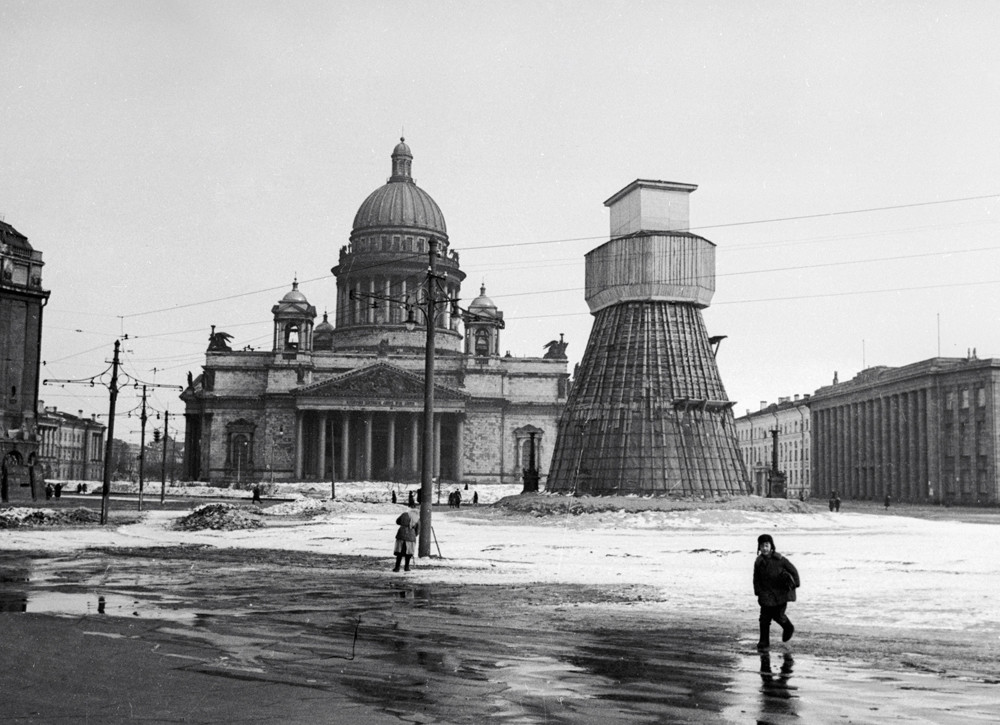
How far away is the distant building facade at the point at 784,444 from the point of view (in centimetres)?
12781

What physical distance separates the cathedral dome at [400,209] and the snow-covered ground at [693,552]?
69.4 meters

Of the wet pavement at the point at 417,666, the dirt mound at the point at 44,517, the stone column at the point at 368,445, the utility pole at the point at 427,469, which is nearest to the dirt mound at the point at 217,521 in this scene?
the dirt mound at the point at 44,517

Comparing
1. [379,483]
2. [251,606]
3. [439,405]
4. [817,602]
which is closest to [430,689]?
[251,606]

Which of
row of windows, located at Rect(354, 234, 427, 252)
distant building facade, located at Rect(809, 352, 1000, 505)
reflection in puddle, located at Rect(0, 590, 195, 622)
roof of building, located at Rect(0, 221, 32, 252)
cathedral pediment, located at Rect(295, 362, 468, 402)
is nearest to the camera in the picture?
reflection in puddle, located at Rect(0, 590, 195, 622)

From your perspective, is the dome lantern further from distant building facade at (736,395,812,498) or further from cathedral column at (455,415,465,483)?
distant building facade at (736,395,812,498)

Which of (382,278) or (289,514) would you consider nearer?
(289,514)

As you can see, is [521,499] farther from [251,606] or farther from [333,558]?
[251,606]

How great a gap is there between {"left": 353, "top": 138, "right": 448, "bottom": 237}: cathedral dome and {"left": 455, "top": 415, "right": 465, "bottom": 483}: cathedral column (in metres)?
22.2

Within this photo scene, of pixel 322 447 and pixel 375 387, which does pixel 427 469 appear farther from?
pixel 322 447

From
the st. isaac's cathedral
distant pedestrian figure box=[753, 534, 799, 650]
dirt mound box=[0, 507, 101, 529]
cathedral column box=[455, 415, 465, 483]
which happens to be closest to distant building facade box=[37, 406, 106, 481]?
the st. isaac's cathedral

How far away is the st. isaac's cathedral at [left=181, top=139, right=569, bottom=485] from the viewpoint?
103 meters

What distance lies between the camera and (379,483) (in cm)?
9119

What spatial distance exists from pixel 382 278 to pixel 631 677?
108m

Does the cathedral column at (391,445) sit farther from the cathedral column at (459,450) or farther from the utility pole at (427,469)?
the utility pole at (427,469)
